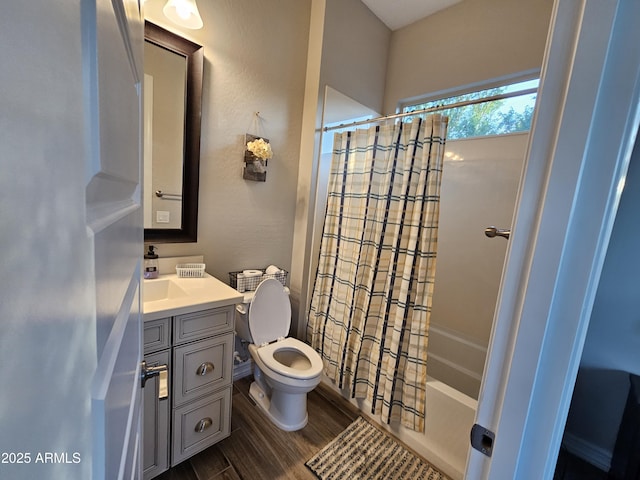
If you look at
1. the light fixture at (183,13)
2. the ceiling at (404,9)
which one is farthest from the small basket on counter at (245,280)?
the ceiling at (404,9)

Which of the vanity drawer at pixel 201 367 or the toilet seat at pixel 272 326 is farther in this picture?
the toilet seat at pixel 272 326

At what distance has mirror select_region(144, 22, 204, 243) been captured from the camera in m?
1.47

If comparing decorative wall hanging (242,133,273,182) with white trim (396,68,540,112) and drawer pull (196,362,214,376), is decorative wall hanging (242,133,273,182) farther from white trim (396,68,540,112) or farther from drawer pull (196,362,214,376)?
white trim (396,68,540,112)

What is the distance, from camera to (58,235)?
193mm

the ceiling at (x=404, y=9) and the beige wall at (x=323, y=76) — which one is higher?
the ceiling at (x=404, y=9)

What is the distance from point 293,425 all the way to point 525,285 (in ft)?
5.48

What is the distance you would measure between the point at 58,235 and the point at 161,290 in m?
1.53

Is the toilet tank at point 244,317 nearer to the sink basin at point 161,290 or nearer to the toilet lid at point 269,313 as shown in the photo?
the toilet lid at point 269,313

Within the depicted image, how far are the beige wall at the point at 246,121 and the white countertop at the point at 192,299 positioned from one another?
9.5 inches

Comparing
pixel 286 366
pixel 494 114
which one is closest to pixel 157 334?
pixel 286 366

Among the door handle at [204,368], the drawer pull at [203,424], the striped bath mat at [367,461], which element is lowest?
the striped bath mat at [367,461]

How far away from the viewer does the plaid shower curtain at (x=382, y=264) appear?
1530 mm

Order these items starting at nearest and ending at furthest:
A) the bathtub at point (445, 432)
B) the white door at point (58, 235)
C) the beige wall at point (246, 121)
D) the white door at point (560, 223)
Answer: the white door at point (58, 235)
the white door at point (560, 223)
the bathtub at point (445, 432)
the beige wall at point (246, 121)

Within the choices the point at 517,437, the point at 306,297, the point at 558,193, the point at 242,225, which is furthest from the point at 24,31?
the point at 306,297
